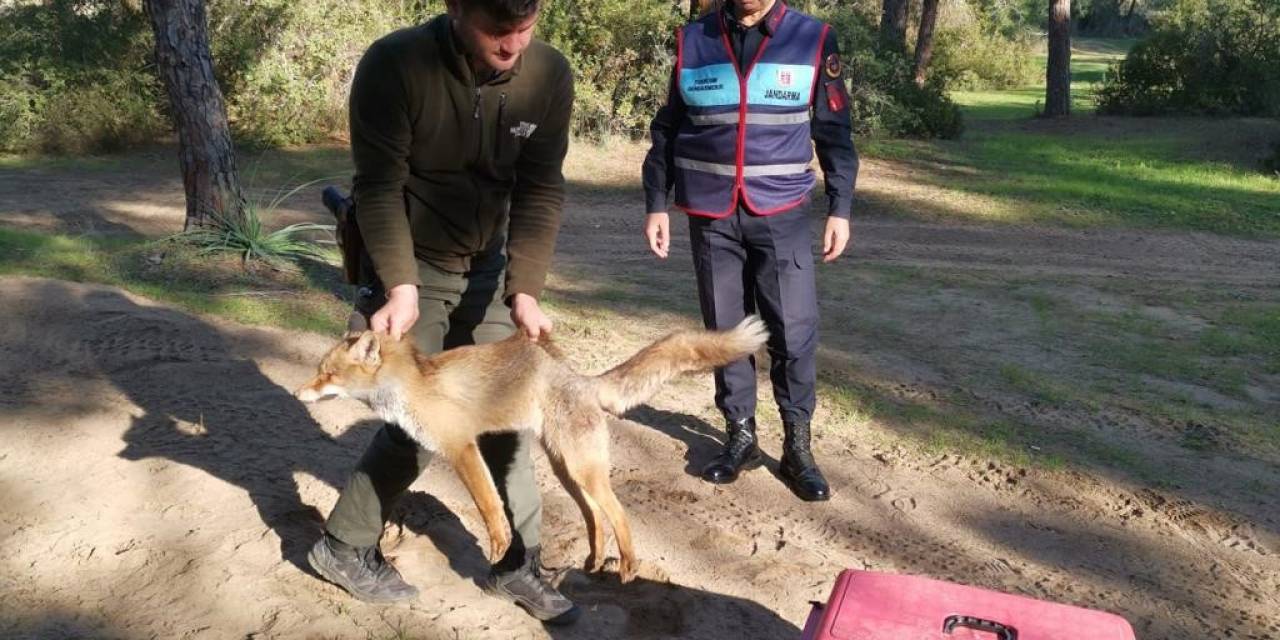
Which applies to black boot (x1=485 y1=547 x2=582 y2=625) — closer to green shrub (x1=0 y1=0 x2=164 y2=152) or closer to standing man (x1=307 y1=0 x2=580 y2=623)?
standing man (x1=307 y1=0 x2=580 y2=623)

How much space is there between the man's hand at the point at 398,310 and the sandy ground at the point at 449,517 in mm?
1234

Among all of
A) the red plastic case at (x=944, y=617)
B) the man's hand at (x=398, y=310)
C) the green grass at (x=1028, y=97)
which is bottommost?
the green grass at (x=1028, y=97)

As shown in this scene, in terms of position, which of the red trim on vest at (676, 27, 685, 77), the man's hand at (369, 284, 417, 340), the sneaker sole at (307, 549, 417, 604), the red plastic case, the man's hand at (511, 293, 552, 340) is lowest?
the sneaker sole at (307, 549, 417, 604)

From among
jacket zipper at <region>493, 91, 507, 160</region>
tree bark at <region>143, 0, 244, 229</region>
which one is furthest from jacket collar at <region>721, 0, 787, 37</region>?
tree bark at <region>143, 0, 244, 229</region>

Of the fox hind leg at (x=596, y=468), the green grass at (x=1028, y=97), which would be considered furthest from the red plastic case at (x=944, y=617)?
the green grass at (x=1028, y=97)

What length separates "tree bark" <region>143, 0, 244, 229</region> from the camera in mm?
8820

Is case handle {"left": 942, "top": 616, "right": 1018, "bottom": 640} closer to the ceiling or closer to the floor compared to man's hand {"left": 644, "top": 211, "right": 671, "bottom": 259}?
closer to the floor

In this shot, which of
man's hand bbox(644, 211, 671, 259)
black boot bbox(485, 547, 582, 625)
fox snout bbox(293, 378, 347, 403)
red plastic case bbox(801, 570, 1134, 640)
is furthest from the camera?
man's hand bbox(644, 211, 671, 259)

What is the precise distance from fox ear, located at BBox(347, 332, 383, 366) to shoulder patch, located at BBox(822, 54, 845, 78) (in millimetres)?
2628

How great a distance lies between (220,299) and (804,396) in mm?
4822

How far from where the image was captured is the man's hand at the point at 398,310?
3523 mm

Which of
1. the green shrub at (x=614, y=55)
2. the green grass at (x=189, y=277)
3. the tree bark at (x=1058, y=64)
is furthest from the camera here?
the tree bark at (x=1058, y=64)

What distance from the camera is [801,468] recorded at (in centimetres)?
546

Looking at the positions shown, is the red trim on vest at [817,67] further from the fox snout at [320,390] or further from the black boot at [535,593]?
the fox snout at [320,390]
